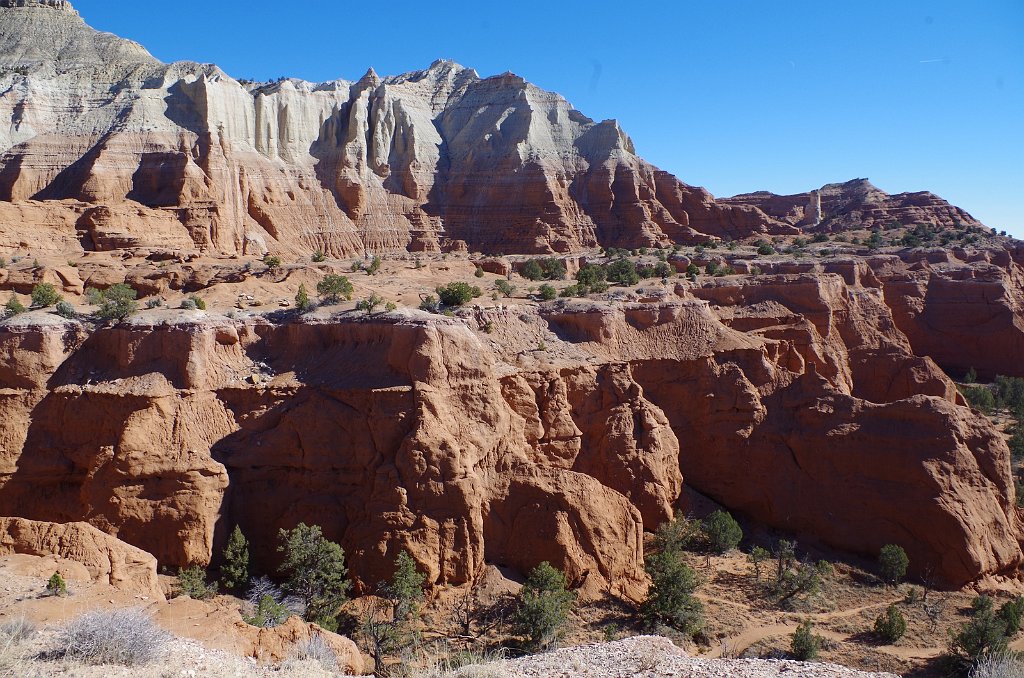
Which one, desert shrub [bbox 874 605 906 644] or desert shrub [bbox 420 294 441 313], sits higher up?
desert shrub [bbox 420 294 441 313]

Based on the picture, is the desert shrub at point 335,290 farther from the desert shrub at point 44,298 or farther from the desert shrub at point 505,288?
the desert shrub at point 44,298

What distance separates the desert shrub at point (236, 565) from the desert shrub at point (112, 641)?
853 cm

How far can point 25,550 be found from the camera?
588 inches

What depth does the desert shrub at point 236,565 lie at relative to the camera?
18.6m

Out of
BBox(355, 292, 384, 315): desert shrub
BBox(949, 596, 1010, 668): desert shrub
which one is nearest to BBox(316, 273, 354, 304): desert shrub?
BBox(355, 292, 384, 315): desert shrub

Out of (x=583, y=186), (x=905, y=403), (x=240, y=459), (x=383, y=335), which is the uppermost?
(x=583, y=186)

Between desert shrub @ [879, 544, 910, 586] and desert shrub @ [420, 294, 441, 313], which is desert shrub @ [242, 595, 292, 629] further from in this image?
desert shrub @ [879, 544, 910, 586]

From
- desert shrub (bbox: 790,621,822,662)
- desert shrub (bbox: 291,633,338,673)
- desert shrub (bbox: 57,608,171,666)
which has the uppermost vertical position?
desert shrub (bbox: 57,608,171,666)

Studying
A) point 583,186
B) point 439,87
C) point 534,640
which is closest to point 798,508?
point 534,640

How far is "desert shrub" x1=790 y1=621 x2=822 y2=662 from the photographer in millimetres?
17641

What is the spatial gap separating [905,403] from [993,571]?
5.44m

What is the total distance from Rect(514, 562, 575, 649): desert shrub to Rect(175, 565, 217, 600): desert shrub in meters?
7.45

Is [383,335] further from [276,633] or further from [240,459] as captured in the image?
[276,633]

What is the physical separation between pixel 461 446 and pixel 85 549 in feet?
29.6
